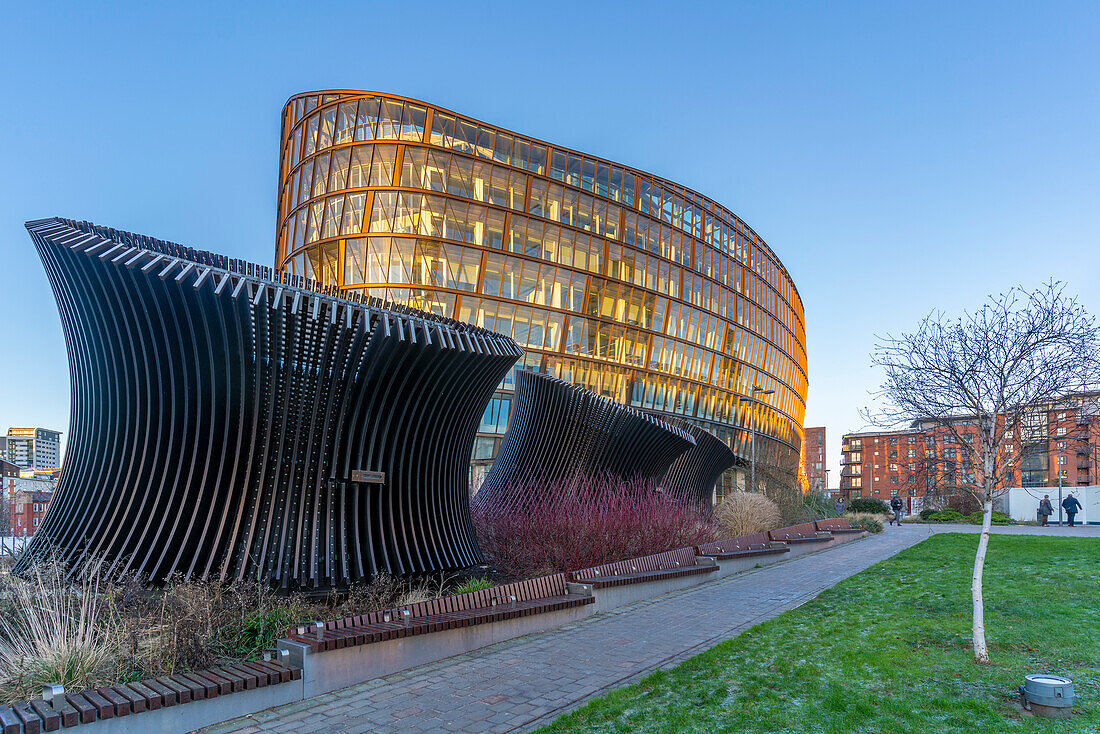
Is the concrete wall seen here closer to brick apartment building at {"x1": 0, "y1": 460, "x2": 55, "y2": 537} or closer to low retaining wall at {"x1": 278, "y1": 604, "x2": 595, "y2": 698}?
low retaining wall at {"x1": 278, "y1": 604, "x2": 595, "y2": 698}

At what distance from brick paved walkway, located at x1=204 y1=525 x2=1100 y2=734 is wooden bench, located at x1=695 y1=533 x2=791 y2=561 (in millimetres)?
3257

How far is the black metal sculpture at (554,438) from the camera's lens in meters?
15.3

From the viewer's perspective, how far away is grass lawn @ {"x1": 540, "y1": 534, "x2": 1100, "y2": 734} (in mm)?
5023

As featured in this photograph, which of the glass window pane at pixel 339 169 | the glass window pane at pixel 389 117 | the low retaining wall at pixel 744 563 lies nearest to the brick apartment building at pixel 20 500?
the glass window pane at pixel 339 169

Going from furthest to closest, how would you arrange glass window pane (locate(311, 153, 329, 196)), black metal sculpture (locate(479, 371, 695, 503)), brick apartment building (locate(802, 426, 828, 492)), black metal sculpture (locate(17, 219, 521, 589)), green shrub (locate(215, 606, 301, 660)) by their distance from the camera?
brick apartment building (locate(802, 426, 828, 492)) → glass window pane (locate(311, 153, 329, 196)) → black metal sculpture (locate(479, 371, 695, 503)) → black metal sculpture (locate(17, 219, 521, 589)) → green shrub (locate(215, 606, 301, 660))

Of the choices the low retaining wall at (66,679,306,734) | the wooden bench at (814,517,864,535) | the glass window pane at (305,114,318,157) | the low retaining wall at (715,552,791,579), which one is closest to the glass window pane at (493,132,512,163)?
the glass window pane at (305,114,318,157)

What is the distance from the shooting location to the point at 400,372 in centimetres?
908

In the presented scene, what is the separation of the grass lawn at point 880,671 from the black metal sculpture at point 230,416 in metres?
4.13

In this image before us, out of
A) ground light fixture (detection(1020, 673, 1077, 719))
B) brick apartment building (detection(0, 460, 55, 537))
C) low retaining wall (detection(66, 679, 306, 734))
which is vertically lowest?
brick apartment building (detection(0, 460, 55, 537))

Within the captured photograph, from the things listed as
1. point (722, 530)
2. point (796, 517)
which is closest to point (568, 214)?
point (796, 517)

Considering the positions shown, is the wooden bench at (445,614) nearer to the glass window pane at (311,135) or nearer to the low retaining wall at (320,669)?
the low retaining wall at (320,669)

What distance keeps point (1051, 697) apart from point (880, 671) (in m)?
1.38

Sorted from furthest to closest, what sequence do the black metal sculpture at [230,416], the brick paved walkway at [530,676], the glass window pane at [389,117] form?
the glass window pane at [389,117]
the black metal sculpture at [230,416]
the brick paved walkway at [530,676]

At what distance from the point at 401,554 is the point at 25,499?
3517 centimetres
